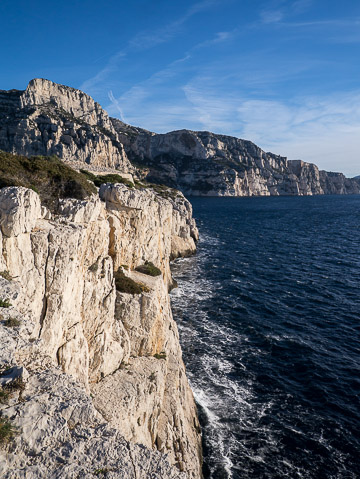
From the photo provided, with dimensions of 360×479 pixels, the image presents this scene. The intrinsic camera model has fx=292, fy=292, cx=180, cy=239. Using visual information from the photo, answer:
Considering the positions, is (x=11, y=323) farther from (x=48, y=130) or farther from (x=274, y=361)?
(x=48, y=130)

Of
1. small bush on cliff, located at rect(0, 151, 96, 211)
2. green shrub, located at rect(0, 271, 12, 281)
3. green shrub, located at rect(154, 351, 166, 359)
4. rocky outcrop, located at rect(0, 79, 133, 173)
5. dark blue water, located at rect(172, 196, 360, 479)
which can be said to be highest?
rocky outcrop, located at rect(0, 79, 133, 173)

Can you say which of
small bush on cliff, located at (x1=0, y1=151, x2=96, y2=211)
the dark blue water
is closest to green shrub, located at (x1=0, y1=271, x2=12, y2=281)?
small bush on cliff, located at (x1=0, y1=151, x2=96, y2=211)

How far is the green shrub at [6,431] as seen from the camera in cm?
628

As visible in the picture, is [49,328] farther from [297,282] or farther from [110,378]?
[297,282]

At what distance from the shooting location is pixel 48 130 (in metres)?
121

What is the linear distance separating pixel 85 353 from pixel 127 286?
5.73m

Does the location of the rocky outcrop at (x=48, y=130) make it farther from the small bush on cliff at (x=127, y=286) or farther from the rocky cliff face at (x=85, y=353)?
the rocky cliff face at (x=85, y=353)

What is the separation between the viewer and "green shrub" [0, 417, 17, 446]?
20.6 ft

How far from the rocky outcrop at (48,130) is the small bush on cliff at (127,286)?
9956cm

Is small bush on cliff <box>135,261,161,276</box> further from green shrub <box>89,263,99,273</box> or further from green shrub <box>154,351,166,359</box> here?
green shrub <box>89,263,99,273</box>

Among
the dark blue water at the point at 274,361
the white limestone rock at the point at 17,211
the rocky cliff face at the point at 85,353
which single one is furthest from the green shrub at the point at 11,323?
the dark blue water at the point at 274,361

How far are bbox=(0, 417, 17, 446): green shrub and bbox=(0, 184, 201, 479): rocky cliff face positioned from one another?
4.5 inches

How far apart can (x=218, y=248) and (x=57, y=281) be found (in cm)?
5359

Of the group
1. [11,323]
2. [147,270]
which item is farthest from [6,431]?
[147,270]
